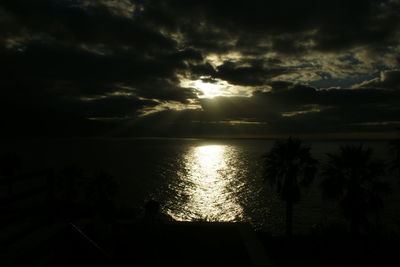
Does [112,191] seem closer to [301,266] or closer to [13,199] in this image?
[301,266]

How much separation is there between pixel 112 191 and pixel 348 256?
121 ft

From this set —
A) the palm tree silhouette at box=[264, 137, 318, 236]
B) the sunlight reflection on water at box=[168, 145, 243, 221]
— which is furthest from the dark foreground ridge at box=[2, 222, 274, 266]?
the sunlight reflection on water at box=[168, 145, 243, 221]

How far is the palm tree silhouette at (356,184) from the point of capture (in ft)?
63.6

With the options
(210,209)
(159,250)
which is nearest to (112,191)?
(210,209)

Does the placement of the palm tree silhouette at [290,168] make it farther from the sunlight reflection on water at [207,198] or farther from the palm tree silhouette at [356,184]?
the sunlight reflection on water at [207,198]

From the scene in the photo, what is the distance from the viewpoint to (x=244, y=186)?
74.2 metres

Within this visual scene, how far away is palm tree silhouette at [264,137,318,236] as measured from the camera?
23.8 metres

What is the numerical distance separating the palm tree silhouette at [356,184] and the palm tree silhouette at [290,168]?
116 inches

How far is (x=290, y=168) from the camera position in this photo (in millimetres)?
24500

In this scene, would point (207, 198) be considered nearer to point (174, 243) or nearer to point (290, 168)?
point (290, 168)

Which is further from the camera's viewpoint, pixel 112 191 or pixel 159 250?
pixel 112 191

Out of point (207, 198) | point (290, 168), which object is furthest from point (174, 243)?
point (207, 198)

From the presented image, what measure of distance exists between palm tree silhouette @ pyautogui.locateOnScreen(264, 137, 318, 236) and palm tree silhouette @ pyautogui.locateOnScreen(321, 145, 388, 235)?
2939mm

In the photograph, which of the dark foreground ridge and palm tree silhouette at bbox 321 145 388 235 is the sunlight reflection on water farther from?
the dark foreground ridge
